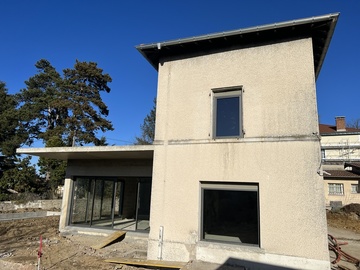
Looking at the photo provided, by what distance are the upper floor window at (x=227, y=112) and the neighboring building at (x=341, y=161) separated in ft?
85.4

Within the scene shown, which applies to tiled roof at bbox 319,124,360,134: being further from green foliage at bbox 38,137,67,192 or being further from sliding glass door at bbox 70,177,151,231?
sliding glass door at bbox 70,177,151,231

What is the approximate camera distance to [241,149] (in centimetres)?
684

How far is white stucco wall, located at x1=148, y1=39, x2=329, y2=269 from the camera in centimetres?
607

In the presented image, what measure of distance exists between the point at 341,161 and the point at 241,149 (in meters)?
39.4

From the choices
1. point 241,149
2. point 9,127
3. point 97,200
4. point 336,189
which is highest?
point 9,127

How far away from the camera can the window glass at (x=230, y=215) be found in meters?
6.69

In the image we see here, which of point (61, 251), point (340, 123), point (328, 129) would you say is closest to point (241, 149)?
point (61, 251)

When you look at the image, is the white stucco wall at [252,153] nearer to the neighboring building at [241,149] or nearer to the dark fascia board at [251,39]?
the neighboring building at [241,149]

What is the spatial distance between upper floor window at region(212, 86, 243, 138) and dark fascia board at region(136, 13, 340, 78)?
1306mm

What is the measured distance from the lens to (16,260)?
23.9 feet

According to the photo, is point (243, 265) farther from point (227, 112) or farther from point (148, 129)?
point (148, 129)

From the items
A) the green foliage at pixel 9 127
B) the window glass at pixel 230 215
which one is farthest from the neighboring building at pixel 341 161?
the green foliage at pixel 9 127

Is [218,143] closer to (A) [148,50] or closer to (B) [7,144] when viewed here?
(A) [148,50]

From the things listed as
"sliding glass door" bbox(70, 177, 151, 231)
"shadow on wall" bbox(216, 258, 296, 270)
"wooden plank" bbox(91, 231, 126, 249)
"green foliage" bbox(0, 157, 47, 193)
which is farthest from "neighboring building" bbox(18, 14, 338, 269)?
"green foliage" bbox(0, 157, 47, 193)
